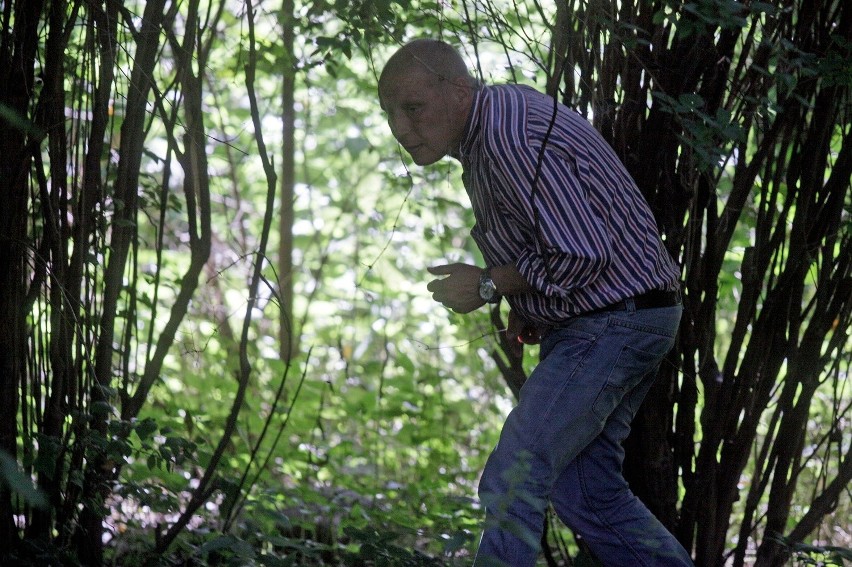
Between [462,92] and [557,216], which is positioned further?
[462,92]

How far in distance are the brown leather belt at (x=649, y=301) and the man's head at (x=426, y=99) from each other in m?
0.57

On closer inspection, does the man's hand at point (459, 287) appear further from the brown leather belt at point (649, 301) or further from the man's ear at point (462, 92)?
the man's ear at point (462, 92)

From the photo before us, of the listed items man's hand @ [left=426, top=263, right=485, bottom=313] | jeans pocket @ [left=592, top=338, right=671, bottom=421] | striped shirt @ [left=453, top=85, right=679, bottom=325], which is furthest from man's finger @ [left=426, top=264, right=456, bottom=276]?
jeans pocket @ [left=592, top=338, right=671, bottom=421]

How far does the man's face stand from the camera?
2275 mm

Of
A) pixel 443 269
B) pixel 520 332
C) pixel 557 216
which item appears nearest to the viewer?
pixel 557 216

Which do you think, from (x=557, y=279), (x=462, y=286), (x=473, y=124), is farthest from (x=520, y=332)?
(x=473, y=124)

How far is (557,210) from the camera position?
203 centimetres

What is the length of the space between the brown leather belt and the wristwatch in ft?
0.72

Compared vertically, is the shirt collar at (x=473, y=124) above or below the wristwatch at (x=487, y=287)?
above

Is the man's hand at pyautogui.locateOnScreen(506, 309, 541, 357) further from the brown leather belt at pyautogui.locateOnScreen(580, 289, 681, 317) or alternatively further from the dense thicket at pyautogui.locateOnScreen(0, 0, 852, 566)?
the brown leather belt at pyautogui.locateOnScreen(580, 289, 681, 317)

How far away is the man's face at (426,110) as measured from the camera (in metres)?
2.28

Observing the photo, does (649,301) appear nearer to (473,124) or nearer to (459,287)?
(459,287)

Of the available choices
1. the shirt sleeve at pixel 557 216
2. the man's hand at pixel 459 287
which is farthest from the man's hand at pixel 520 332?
the shirt sleeve at pixel 557 216

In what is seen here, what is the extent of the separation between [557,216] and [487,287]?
0.28 meters
